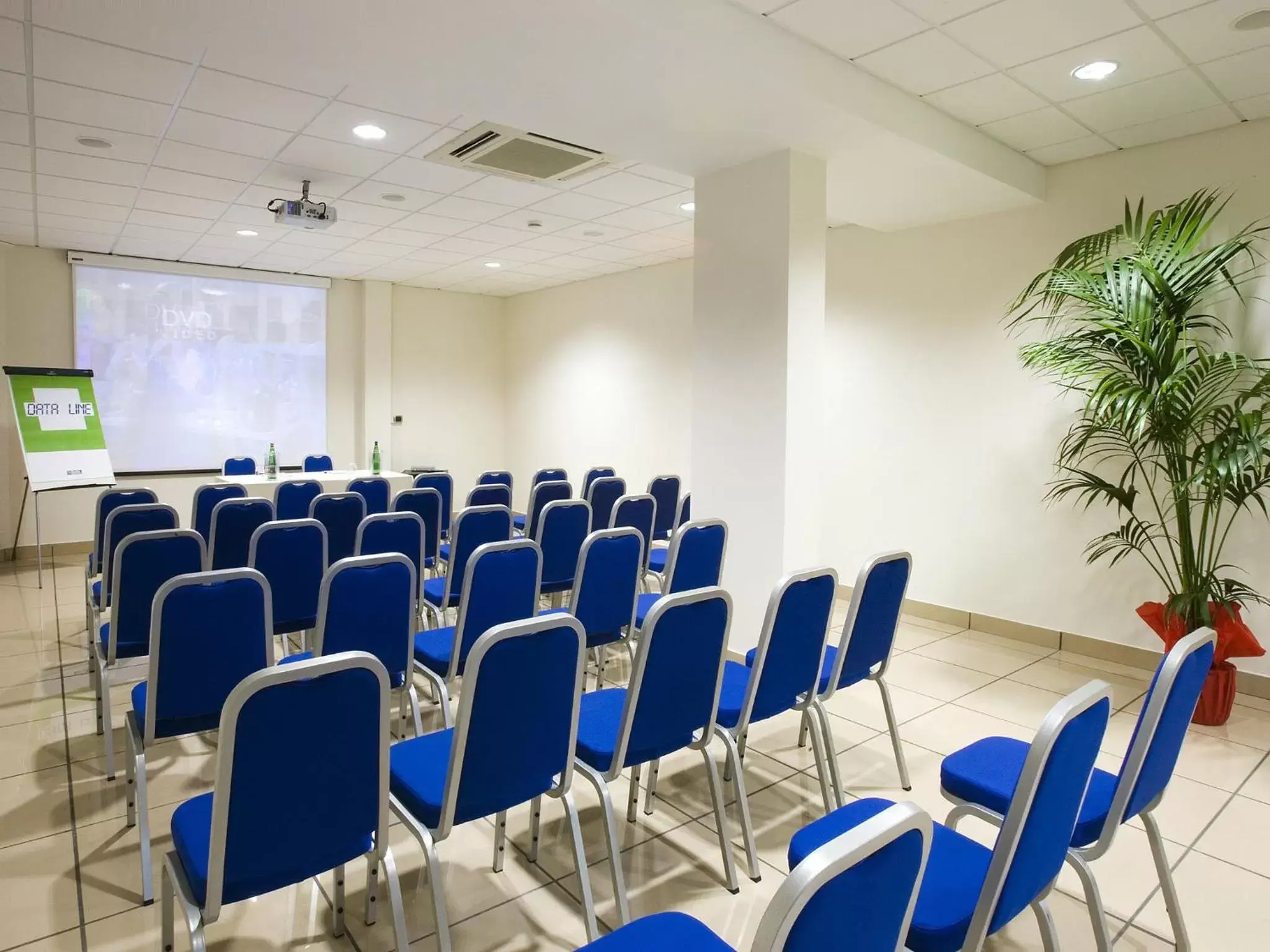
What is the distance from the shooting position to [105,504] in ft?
16.1

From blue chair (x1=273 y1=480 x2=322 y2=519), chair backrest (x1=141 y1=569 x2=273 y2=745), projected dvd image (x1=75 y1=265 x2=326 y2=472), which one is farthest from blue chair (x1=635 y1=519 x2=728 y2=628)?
projected dvd image (x1=75 y1=265 x2=326 y2=472)

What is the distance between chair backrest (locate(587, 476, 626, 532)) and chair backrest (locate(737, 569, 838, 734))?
2.93m

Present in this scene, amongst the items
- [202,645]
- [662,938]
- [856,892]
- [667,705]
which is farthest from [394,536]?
[856,892]

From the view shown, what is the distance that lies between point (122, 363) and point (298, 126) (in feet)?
17.5

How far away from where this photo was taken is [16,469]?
25.9 ft

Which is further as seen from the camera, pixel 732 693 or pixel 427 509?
pixel 427 509

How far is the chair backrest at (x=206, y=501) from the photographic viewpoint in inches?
203

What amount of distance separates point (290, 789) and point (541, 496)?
13.5 feet

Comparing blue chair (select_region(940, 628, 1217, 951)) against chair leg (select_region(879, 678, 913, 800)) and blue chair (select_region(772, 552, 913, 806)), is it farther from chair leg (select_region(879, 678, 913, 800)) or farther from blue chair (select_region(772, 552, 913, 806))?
chair leg (select_region(879, 678, 913, 800))

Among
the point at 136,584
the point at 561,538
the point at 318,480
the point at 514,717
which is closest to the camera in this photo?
the point at 514,717

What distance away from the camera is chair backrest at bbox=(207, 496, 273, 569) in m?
4.22

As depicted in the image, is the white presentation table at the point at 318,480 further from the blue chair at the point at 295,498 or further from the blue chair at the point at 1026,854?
the blue chair at the point at 1026,854

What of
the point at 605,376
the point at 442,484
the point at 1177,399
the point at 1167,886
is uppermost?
the point at 605,376

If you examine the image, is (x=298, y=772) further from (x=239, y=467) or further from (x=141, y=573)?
(x=239, y=467)
